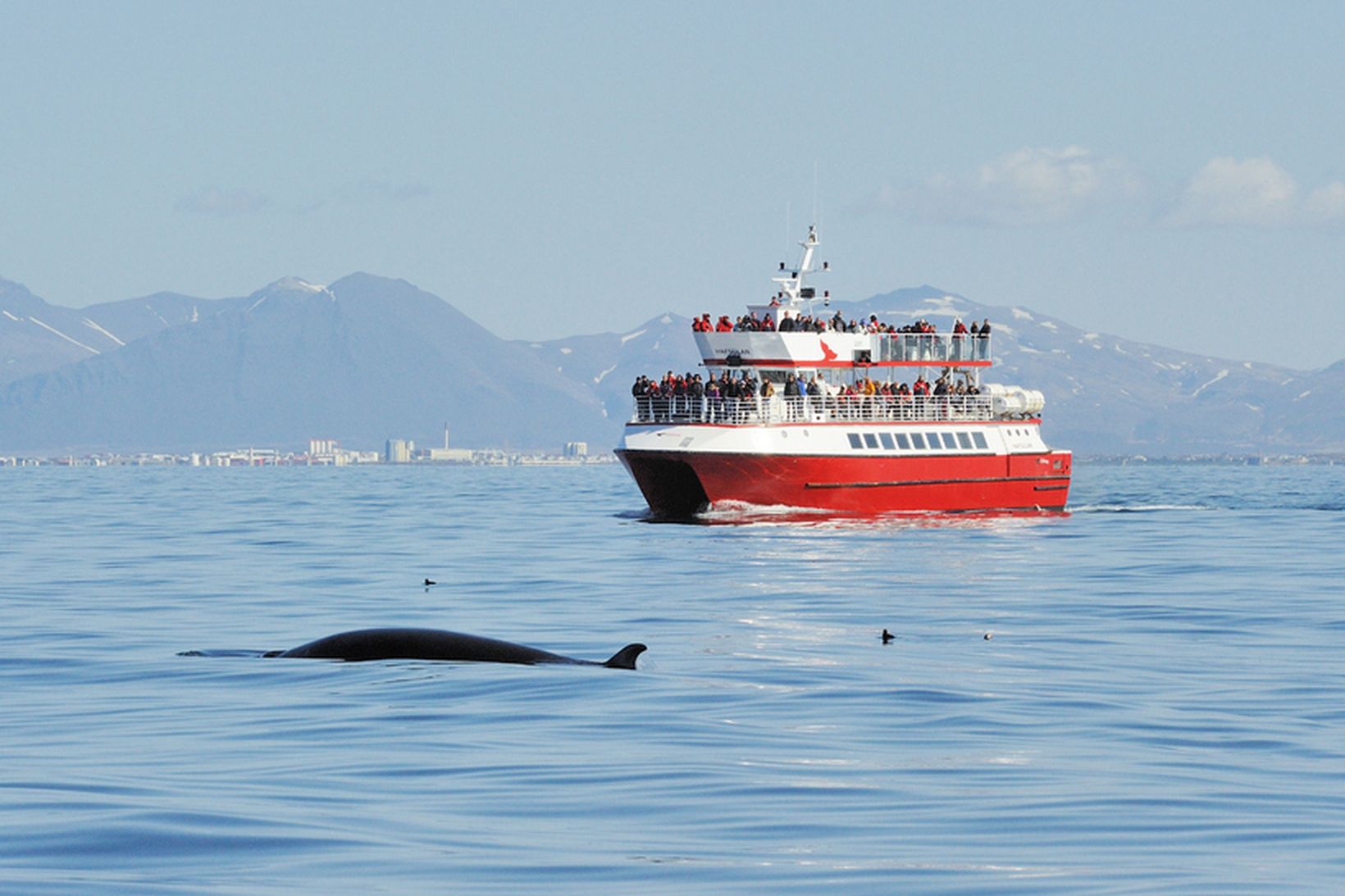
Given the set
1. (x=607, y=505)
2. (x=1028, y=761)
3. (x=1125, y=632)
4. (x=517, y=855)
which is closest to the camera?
(x=517, y=855)

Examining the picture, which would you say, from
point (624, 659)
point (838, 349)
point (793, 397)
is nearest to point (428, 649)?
point (624, 659)

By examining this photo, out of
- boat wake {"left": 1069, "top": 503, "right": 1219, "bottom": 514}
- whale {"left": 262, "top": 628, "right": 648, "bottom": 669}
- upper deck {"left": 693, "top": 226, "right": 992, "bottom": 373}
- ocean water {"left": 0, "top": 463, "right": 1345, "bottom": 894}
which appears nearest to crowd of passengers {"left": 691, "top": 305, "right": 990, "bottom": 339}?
upper deck {"left": 693, "top": 226, "right": 992, "bottom": 373}

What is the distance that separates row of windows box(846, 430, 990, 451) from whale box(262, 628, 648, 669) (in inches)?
1827

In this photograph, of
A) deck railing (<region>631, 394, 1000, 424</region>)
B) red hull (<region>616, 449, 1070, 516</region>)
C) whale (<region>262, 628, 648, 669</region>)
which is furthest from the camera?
deck railing (<region>631, 394, 1000, 424</region>)

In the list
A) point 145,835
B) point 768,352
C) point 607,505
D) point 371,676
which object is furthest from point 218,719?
point 607,505

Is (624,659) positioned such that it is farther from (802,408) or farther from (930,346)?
(930,346)

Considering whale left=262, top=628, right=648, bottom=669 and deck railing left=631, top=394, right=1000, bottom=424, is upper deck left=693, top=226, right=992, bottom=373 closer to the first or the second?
deck railing left=631, top=394, right=1000, bottom=424

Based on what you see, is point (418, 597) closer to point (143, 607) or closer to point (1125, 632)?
point (143, 607)

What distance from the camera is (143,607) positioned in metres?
36.4

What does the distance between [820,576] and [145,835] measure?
31.7m

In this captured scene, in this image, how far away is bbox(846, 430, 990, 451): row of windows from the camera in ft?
235

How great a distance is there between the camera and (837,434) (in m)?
70.8

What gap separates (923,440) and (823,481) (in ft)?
19.2

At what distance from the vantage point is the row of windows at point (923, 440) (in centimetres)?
7169
